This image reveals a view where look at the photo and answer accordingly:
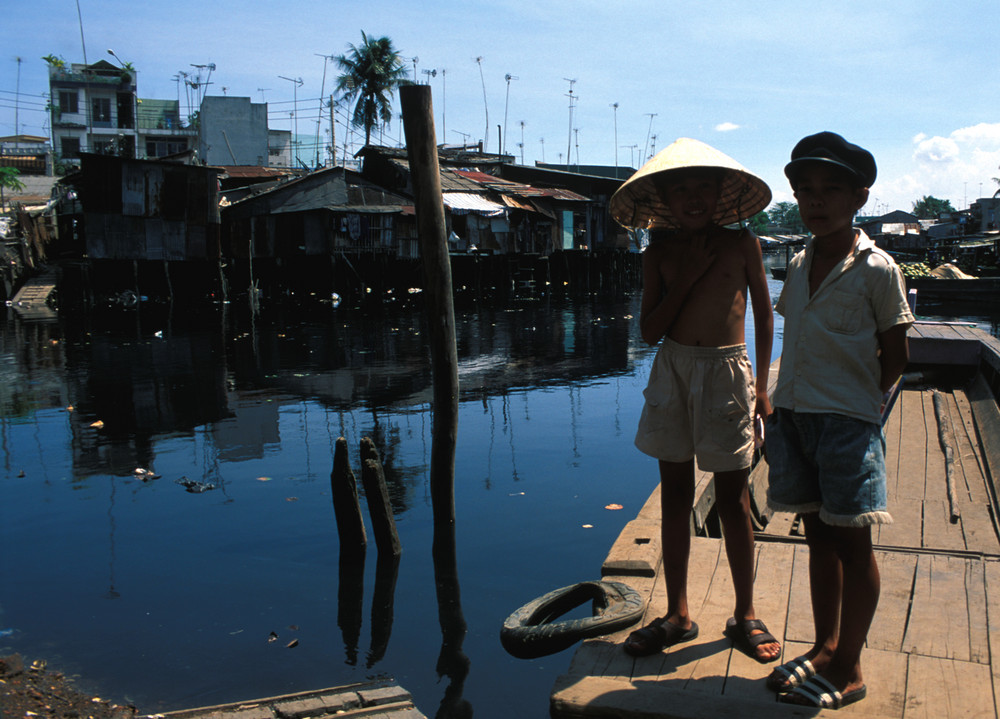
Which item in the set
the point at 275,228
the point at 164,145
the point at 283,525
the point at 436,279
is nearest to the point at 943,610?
the point at 436,279

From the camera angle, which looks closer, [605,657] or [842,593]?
[842,593]

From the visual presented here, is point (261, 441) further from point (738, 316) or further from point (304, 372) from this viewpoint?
point (738, 316)

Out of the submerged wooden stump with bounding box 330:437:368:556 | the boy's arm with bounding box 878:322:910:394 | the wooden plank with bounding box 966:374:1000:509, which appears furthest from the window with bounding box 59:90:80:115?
the boy's arm with bounding box 878:322:910:394

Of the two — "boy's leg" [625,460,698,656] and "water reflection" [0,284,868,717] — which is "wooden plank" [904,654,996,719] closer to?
"boy's leg" [625,460,698,656]

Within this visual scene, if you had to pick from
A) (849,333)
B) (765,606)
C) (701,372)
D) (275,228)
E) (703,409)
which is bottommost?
(765,606)

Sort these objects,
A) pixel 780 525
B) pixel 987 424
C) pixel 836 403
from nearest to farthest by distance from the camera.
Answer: pixel 836 403 < pixel 780 525 < pixel 987 424

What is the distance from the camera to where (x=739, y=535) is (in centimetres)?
279

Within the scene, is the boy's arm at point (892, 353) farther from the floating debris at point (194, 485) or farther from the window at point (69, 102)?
the window at point (69, 102)

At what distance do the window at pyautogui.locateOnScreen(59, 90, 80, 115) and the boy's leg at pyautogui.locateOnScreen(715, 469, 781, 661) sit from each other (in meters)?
54.3

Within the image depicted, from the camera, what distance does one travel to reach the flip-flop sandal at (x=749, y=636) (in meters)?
2.67

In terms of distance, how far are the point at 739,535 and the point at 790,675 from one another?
0.51 meters

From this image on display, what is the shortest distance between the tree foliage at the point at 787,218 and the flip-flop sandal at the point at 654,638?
136761 mm

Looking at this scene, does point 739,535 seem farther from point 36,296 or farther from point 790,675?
point 36,296

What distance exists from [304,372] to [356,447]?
501cm
